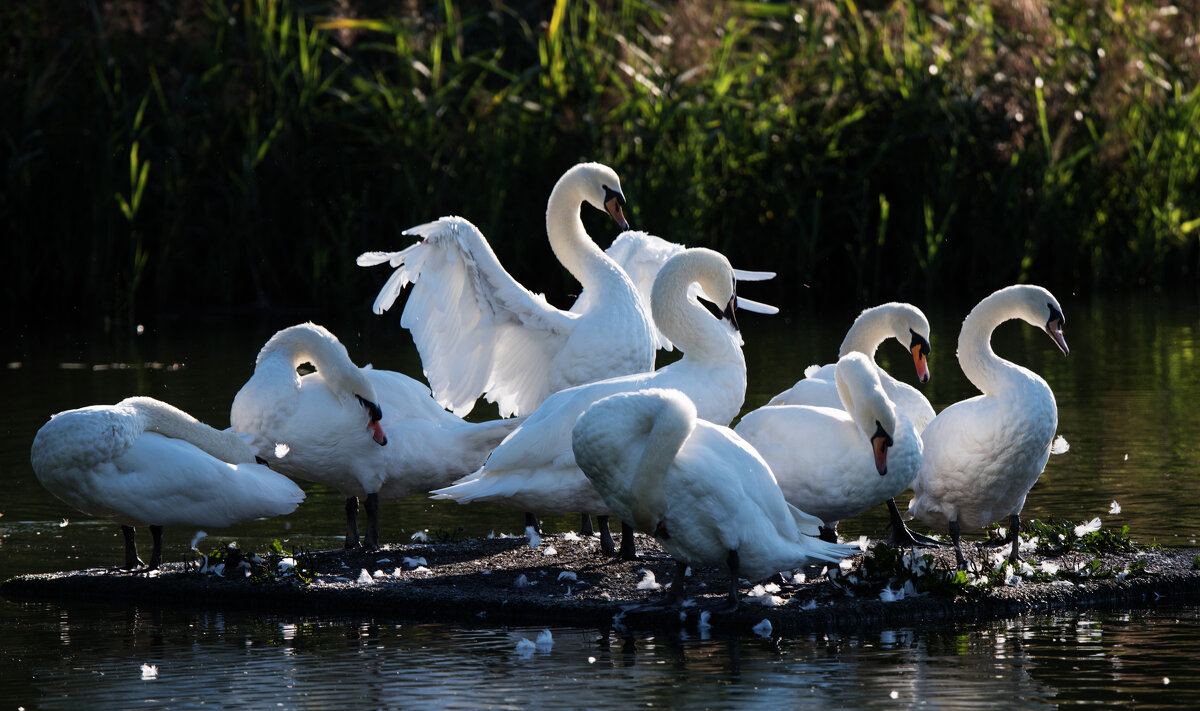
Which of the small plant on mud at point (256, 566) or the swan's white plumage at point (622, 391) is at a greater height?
the swan's white plumage at point (622, 391)

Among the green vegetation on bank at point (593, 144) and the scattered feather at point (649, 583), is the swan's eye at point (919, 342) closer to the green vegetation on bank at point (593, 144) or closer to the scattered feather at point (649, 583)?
the scattered feather at point (649, 583)

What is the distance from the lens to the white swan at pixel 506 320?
8.45m

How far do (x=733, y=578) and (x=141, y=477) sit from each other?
98.7 inches

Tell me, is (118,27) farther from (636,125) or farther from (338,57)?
(636,125)

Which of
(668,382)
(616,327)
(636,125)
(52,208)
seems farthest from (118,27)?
(668,382)

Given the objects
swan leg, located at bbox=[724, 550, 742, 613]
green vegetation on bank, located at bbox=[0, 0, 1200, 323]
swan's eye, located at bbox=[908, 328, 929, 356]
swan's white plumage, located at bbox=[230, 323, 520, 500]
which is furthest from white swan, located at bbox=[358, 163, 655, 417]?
green vegetation on bank, located at bbox=[0, 0, 1200, 323]

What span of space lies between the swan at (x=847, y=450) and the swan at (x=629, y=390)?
1.79 feet

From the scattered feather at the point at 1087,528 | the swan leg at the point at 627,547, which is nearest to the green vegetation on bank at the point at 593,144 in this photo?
the swan leg at the point at 627,547

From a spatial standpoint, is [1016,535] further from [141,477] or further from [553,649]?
[141,477]

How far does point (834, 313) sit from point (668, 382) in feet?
30.6

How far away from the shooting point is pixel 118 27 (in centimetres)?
1553

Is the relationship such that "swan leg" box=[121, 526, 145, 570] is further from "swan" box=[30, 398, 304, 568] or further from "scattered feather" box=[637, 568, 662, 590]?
"scattered feather" box=[637, 568, 662, 590]

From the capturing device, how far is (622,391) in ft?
24.0

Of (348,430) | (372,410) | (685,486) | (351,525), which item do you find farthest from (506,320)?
(685,486)
